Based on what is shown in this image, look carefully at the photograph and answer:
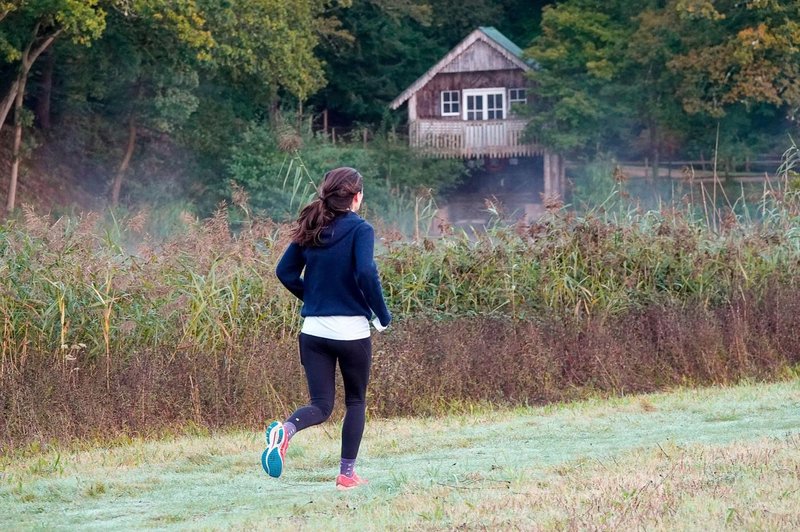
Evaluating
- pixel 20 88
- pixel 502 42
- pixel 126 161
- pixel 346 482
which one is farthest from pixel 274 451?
pixel 502 42

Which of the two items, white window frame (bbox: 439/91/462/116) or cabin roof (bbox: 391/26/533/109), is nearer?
cabin roof (bbox: 391/26/533/109)

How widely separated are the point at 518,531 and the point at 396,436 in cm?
397

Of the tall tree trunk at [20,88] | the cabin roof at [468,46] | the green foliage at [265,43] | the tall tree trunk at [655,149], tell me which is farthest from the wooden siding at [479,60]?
the tall tree trunk at [20,88]

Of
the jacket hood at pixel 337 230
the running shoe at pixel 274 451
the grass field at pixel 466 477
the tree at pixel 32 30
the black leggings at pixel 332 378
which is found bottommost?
the grass field at pixel 466 477

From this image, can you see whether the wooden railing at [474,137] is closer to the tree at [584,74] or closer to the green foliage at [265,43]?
the tree at [584,74]

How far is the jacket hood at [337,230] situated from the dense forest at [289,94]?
26.7 m

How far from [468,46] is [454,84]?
1762mm

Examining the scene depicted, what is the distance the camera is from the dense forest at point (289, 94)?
36.8 metres

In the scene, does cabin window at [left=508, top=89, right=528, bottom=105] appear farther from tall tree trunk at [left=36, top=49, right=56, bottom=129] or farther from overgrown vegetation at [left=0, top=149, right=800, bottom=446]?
overgrown vegetation at [left=0, top=149, right=800, bottom=446]

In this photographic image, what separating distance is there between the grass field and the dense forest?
81.3 feet

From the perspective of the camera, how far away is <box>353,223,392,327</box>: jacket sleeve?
280 inches

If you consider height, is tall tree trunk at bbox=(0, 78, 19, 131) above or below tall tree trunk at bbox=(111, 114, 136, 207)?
above

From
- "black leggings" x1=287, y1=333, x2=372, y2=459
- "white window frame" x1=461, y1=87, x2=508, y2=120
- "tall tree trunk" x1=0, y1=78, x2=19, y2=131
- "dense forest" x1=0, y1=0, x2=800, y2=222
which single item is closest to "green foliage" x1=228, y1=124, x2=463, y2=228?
"dense forest" x1=0, y1=0, x2=800, y2=222

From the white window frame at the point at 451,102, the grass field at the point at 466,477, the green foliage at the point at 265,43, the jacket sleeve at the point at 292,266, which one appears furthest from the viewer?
the white window frame at the point at 451,102
